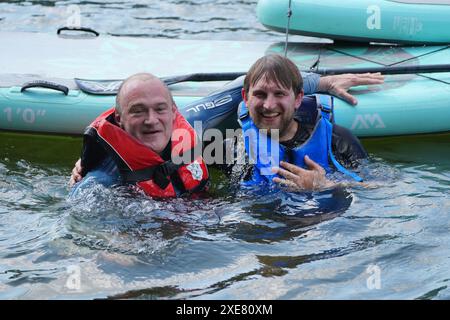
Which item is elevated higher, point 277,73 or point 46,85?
point 277,73

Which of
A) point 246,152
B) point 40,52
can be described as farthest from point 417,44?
point 40,52

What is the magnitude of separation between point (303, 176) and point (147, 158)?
2.87ft

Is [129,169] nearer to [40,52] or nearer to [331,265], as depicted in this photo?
[331,265]

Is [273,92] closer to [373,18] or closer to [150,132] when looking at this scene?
[150,132]

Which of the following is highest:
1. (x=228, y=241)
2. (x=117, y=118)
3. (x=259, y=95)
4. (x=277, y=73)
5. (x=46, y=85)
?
(x=277, y=73)

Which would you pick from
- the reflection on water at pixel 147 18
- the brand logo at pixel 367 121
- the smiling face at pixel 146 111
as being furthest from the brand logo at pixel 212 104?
the reflection on water at pixel 147 18

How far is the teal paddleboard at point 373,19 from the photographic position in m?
6.62

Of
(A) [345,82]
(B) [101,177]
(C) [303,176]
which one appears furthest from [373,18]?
(B) [101,177]

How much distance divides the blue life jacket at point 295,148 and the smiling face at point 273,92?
8cm

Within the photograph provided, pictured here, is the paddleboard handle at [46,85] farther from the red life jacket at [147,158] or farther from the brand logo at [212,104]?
the red life jacket at [147,158]

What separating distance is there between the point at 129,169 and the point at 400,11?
338cm

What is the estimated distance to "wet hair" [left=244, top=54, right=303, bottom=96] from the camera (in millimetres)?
4391

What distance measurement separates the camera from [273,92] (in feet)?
14.4

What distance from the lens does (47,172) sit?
5.26 m
